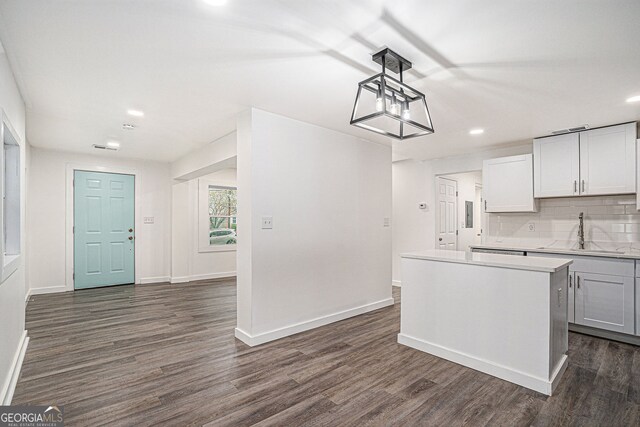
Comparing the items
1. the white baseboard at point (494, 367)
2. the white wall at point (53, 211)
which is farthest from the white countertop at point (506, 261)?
the white wall at point (53, 211)

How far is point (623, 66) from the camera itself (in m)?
2.39

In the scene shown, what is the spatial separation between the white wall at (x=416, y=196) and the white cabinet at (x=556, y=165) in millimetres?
1006

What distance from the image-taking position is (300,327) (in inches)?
145

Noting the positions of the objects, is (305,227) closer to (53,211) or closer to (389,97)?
(389,97)

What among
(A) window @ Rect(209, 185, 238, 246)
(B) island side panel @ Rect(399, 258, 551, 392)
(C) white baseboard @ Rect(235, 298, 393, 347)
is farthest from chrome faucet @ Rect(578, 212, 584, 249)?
(A) window @ Rect(209, 185, 238, 246)

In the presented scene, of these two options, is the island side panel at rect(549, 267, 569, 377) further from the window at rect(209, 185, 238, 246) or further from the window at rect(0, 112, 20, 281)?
the window at rect(209, 185, 238, 246)

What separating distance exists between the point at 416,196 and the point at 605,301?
3.12 meters

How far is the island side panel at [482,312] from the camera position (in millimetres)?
2469

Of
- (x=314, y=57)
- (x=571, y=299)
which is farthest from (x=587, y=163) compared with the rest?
(x=314, y=57)

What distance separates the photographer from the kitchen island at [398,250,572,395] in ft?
8.05

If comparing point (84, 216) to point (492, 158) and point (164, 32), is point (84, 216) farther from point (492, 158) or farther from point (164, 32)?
point (492, 158)

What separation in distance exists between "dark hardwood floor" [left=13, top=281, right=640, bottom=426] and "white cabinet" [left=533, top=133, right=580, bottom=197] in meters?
1.79

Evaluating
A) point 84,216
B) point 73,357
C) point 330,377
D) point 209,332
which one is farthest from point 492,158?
point 84,216

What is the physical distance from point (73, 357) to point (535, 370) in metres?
4.00
